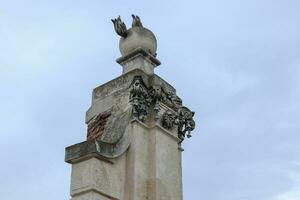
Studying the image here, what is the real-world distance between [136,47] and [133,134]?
186 centimetres

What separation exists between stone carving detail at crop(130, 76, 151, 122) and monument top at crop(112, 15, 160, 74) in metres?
0.67

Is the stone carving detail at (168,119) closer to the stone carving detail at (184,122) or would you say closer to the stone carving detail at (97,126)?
the stone carving detail at (184,122)

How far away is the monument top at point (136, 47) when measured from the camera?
10219mm

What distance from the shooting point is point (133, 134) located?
912 centimetres

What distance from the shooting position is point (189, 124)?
10148 millimetres

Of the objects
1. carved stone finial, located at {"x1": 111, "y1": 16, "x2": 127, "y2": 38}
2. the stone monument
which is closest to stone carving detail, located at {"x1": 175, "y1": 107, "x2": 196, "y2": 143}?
the stone monument

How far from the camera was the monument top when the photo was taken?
1022 cm

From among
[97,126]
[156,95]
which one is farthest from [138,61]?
[97,126]

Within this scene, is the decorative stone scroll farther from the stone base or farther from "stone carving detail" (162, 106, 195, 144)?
the stone base

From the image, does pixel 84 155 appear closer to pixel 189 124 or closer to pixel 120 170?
pixel 120 170

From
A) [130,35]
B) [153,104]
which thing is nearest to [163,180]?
[153,104]

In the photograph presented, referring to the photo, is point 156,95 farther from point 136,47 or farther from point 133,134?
point 136,47

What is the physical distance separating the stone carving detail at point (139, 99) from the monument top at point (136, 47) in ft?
2.20

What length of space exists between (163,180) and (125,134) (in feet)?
3.00
